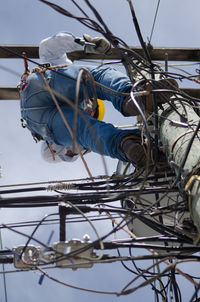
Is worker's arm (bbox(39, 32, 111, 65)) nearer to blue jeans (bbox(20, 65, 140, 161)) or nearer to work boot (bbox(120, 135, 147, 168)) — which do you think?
blue jeans (bbox(20, 65, 140, 161))

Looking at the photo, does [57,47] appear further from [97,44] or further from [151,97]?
[151,97]

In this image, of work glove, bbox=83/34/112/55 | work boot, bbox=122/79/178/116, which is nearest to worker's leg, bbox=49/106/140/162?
work boot, bbox=122/79/178/116

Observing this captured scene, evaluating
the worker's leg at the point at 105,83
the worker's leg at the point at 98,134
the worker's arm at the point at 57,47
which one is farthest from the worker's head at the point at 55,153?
the worker's arm at the point at 57,47

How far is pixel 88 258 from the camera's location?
2781mm

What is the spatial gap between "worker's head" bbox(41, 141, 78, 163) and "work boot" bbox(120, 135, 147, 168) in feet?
5.13

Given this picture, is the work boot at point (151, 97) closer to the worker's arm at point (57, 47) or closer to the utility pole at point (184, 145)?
the utility pole at point (184, 145)

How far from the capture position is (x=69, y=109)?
14.6 ft

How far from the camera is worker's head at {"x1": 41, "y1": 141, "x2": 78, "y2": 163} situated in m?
5.20

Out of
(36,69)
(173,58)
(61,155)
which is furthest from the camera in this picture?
(173,58)

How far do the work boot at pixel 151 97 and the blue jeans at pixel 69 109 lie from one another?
0.43ft

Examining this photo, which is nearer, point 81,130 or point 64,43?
point 81,130

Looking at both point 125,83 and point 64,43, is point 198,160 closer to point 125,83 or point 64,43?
point 125,83

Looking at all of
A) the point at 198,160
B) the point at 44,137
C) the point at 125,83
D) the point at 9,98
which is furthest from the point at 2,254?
the point at 9,98

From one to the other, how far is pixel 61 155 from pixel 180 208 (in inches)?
95.7
